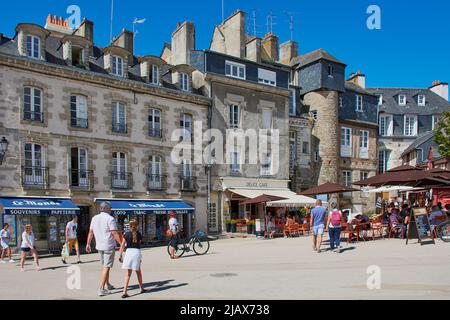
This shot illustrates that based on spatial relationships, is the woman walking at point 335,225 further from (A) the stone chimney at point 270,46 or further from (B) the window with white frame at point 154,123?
(A) the stone chimney at point 270,46

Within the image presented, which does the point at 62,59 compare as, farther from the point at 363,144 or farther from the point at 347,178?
the point at 363,144

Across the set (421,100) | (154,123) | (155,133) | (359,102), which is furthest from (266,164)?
(421,100)

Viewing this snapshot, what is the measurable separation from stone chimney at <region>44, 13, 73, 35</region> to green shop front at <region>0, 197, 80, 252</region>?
42.4 feet

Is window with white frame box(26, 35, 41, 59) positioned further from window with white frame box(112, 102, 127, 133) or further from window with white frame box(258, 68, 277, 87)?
window with white frame box(258, 68, 277, 87)

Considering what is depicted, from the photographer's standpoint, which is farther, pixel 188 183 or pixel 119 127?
pixel 188 183

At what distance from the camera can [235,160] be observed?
78.7 feet

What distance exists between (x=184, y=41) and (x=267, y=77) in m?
5.39

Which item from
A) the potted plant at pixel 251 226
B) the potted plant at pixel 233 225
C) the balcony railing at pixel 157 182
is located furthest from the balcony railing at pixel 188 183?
the potted plant at pixel 251 226

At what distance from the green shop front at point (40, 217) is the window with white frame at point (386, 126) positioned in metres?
26.2

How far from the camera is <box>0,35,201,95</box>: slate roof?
16984 millimetres

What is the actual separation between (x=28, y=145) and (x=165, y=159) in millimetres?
6465

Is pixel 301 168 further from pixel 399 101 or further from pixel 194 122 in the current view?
pixel 399 101

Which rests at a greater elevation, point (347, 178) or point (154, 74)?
point (154, 74)
